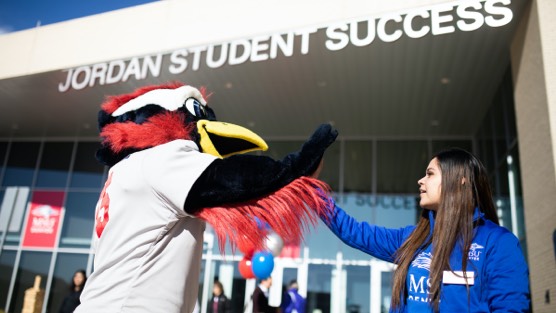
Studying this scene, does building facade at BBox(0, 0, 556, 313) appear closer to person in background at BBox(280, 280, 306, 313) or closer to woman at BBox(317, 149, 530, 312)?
person in background at BBox(280, 280, 306, 313)

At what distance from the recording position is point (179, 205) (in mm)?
1437

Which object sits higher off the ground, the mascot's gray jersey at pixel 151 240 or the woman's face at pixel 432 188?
the woman's face at pixel 432 188

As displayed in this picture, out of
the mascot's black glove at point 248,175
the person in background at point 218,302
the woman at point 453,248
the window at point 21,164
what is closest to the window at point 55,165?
the window at point 21,164

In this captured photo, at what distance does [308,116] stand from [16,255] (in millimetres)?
9110

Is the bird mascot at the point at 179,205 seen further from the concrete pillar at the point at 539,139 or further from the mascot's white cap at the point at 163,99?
the concrete pillar at the point at 539,139

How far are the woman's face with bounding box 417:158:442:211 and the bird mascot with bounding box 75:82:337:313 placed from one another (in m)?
0.44

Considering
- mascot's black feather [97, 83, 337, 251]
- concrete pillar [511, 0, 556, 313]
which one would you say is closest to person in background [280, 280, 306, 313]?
concrete pillar [511, 0, 556, 313]

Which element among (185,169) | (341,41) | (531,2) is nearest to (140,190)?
(185,169)

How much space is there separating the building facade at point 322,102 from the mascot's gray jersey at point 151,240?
3307 mm

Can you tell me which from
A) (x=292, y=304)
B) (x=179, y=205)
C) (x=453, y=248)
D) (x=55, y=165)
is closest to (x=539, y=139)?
(x=292, y=304)

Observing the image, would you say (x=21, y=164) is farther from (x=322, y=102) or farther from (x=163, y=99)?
(x=163, y=99)

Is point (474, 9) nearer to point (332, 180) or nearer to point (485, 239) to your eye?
point (485, 239)

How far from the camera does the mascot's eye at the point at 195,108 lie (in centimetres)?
177

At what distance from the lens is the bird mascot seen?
4.74 ft
